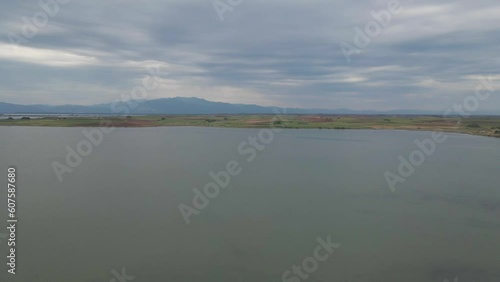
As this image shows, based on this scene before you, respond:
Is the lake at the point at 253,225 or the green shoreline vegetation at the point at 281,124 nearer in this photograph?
the lake at the point at 253,225

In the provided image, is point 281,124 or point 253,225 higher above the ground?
point 281,124

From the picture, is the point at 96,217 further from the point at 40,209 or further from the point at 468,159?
the point at 468,159

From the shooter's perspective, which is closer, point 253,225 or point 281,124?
point 253,225

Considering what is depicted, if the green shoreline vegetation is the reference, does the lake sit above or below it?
below

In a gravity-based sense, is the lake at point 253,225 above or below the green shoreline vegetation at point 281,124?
below

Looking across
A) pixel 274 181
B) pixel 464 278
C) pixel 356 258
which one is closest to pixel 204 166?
pixel 274 181

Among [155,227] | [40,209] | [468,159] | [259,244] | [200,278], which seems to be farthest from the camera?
[468,159]

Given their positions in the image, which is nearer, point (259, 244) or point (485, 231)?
point (259, 244)

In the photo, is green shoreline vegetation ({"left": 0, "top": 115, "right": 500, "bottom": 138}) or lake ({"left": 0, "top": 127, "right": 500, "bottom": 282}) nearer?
lake ({"left": 0, "top": 127, "right": 500, "bottom": 282})
